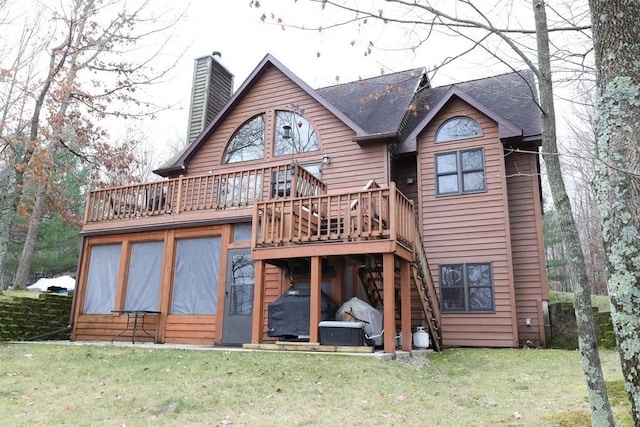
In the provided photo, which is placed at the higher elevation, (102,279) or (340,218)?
(340,218)

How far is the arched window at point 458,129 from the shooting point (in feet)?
36.5

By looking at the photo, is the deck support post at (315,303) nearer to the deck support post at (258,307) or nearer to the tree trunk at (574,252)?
the deck support post at (258,307)

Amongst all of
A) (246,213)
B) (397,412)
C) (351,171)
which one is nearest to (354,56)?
(397,412)

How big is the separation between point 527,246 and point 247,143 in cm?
729

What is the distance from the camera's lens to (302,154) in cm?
1182

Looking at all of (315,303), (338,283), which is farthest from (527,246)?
(315,303)

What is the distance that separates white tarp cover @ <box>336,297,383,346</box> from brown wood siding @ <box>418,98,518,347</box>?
10.0ft

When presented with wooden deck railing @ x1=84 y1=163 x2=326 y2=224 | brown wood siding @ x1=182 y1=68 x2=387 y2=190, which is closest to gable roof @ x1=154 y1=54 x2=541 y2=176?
brown wood siding @ x1=182 y1=68 x2=387 y2=190

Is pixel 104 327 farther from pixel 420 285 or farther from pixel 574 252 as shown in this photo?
pixel 574 252

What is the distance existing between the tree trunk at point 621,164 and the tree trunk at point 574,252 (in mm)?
837

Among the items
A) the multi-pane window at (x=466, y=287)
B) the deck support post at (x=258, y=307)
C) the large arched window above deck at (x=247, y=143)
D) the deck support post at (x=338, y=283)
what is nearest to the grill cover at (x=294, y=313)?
the deck support post at (x=258, y=307)

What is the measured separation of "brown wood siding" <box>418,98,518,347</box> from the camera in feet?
33.2

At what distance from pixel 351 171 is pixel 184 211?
390 cm

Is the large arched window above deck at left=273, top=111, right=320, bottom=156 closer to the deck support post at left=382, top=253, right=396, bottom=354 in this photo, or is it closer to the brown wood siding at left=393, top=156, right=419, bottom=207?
the brown wood siding at left=393, top=156, right=419, bottom=207
